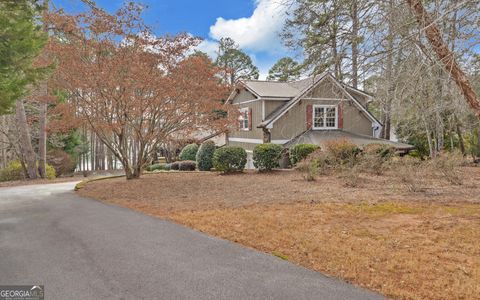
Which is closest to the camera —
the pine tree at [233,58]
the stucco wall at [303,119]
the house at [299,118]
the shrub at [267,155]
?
the shrub at [267,155]

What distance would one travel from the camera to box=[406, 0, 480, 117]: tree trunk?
619cm

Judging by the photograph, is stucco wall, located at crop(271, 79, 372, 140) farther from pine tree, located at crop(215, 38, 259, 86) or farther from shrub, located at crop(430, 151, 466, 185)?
pine tree, located at crop(215, 38, 259, 86)

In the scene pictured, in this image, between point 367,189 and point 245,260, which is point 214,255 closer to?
point 245,260

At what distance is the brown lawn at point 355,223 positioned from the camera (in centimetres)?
389

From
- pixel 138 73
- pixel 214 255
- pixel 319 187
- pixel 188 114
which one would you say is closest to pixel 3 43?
pixel 138 73

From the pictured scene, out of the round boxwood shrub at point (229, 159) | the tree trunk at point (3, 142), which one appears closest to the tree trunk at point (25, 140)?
the tree trunk at point (3, 142)

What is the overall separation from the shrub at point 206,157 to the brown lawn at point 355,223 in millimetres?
8947

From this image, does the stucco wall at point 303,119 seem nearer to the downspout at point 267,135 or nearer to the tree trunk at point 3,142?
the downspout at point 267,135

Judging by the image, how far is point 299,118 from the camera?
19156 millimetres

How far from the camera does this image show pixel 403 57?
7520mm

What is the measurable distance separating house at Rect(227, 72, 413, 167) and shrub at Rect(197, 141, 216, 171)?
7.93ft

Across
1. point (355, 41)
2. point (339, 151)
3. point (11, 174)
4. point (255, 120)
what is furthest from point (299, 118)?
point (11, 174)

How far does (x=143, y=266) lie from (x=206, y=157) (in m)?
16.4

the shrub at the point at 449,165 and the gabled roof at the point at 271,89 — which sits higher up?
the gabled roof at the point at 271,89
